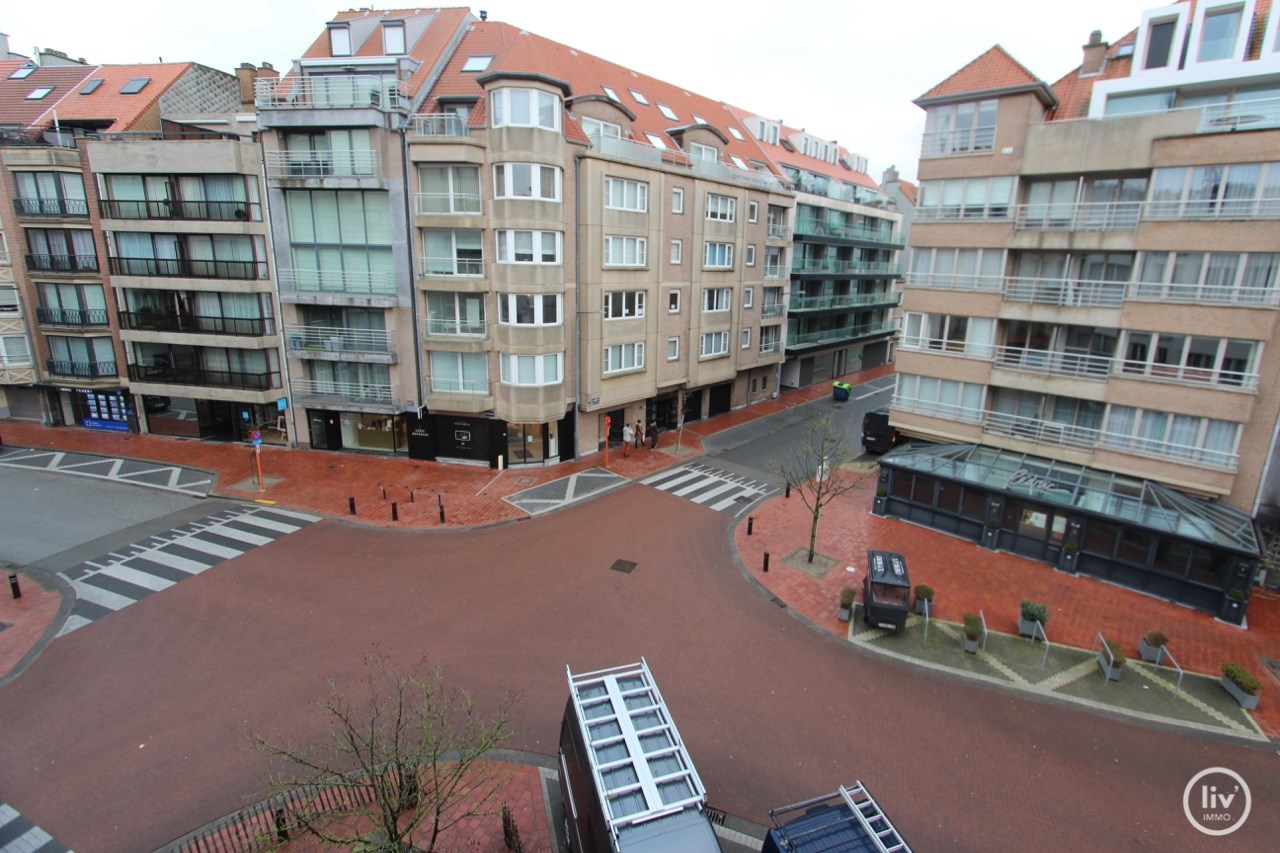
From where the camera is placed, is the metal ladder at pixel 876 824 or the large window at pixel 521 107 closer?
→ the metal ladder at pixel 876 824

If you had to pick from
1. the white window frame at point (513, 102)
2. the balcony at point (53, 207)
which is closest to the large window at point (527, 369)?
the white window frame at point (513, 102)

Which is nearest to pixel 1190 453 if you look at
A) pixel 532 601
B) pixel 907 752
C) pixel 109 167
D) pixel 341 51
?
pixel 907 752

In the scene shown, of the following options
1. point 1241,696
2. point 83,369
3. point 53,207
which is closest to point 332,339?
point 83,369

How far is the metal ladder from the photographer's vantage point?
8305 mm

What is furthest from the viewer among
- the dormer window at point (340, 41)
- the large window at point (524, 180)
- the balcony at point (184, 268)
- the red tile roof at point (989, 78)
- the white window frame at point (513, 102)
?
the dormer window at point (340, 41)

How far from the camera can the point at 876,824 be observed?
29.4 ft

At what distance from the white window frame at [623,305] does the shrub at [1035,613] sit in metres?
19.9

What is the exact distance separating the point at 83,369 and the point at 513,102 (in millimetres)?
26260

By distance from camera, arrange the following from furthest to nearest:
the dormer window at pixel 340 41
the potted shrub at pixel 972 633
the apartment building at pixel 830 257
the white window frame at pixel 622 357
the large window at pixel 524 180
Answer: the apartment building at pixel 830 257 → the dormer window at pixel 340 41 → the white window frame at pixel 622 357 → the large window at pixel 524 180 → the potted shrub at pixel 972 633

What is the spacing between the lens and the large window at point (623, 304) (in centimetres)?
2925

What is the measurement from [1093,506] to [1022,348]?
6807 millimetres

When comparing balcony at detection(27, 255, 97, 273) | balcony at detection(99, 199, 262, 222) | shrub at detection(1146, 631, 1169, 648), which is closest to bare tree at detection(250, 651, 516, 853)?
shrub at detection(1146, 631, 1169, 648)

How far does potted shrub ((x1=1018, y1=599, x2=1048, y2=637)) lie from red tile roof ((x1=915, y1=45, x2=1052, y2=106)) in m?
17.7

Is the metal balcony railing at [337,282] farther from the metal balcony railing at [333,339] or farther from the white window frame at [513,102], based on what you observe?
the white window frame at [513,102]
